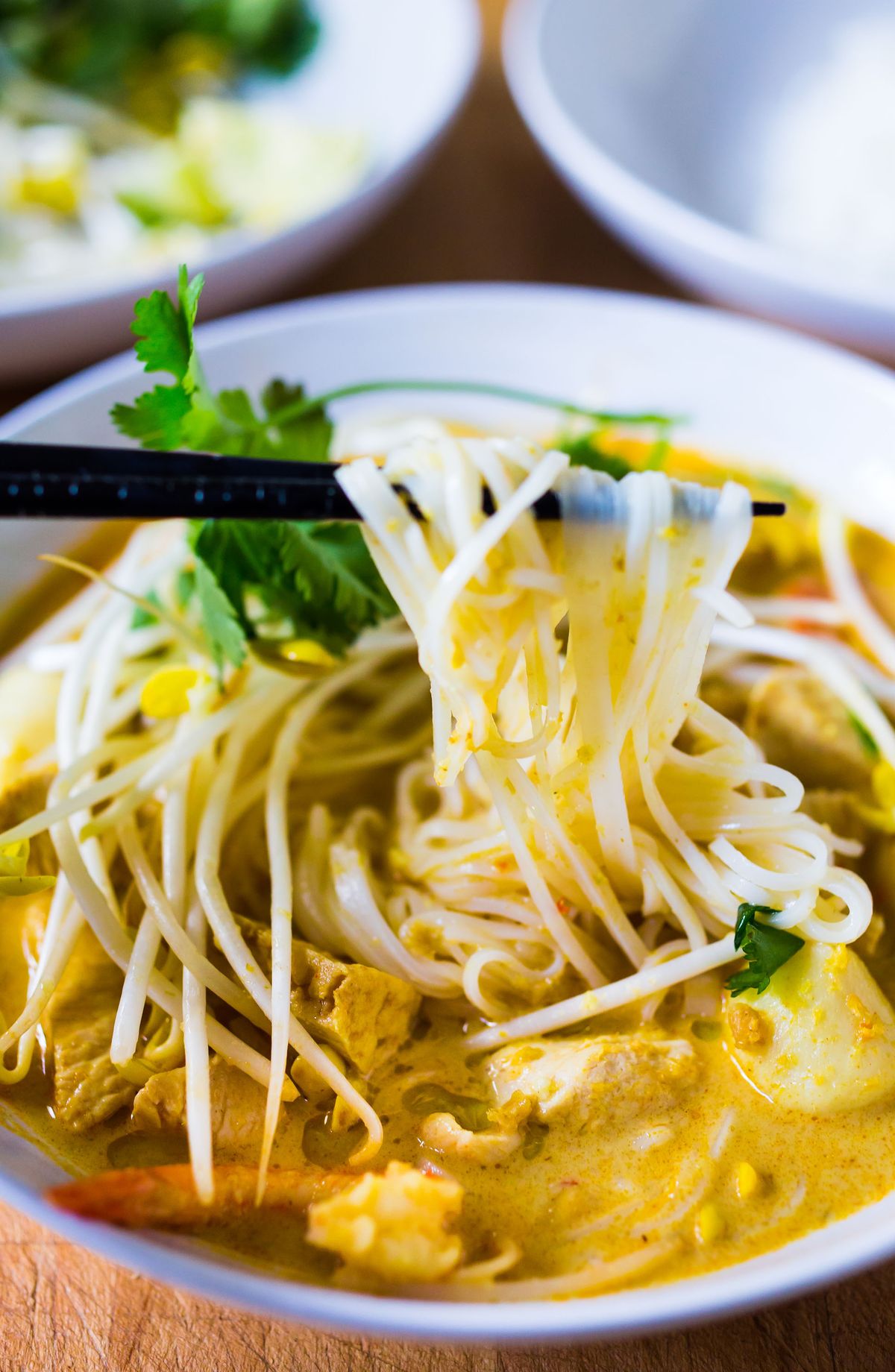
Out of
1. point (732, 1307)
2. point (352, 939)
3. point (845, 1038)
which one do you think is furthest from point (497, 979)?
point (732, 1307)

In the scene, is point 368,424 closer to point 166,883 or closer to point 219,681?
point 219,681

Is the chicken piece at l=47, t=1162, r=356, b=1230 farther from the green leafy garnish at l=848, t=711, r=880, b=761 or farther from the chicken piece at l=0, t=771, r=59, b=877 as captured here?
the green leafy garnish at l=848, t=711, r=880, b=761

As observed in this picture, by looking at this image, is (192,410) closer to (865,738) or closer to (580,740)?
(580,740)

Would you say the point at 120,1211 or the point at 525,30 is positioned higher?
the point at 525,30

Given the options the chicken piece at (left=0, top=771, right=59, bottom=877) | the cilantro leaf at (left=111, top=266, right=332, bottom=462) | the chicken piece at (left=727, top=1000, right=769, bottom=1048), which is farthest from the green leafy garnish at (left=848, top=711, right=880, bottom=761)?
the chicken piece at (left=0, top=771, right=59, bottom=877)

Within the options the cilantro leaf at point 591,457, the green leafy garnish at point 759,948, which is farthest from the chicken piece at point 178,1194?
the cilantro leaf at point 591,457

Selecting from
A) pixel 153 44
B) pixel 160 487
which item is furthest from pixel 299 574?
pixel 153 44

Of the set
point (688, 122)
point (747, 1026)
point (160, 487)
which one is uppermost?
point (160, 487)
